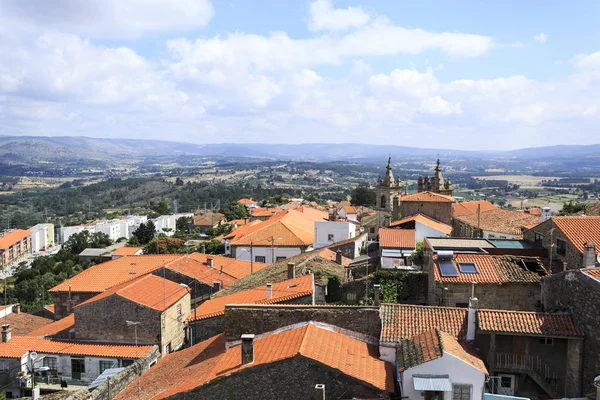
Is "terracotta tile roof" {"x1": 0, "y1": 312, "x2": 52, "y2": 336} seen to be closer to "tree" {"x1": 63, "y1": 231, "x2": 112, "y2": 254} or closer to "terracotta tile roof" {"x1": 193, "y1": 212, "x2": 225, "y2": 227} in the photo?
"tree" {"x1": 63, "y1": 231, "x2": 112, "y2": 254}

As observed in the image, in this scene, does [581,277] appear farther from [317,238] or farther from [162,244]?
[162,244]

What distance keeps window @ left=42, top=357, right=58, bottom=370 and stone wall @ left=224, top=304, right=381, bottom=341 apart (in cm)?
1014

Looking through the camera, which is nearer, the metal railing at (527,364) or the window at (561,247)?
the metal railing at (527,364)

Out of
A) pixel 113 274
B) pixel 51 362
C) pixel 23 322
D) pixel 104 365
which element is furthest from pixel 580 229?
pixel 23 322

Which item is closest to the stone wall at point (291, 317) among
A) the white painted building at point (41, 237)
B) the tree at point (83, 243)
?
the tree at point (83, 243)

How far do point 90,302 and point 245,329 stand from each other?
9.85 m

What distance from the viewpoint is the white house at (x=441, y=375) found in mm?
11578

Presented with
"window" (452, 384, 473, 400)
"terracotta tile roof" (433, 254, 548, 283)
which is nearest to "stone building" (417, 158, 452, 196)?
"terracotta tile roof" (433, 254, 548, 283)

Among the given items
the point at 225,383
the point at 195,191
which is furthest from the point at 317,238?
the point at 195,191

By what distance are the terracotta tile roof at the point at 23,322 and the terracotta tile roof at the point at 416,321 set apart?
22.3 m

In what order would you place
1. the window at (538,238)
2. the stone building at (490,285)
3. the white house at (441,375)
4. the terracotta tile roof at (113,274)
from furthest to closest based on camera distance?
the terracotta tile roof at (113,274)
the window at (538,238)
the stone building at (490,285)
the white house at (441,375)

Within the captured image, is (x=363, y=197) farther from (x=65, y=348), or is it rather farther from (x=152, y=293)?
(x=65, y=348)

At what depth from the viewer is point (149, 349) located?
20.1 metres

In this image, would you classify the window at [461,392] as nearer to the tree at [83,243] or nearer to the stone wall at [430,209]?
the stone wall at [430,209]
